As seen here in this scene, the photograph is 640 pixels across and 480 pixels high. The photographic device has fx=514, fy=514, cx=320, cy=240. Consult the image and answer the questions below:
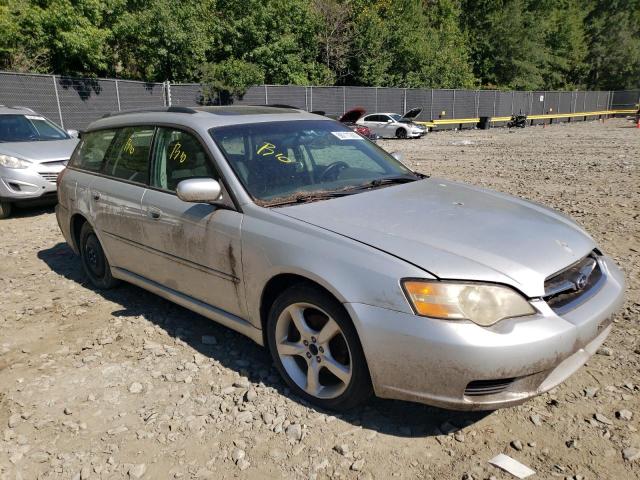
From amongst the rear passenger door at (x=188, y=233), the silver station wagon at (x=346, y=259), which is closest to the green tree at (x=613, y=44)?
the silver station wagon at (x=346, y=259)

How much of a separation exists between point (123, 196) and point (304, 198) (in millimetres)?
1644

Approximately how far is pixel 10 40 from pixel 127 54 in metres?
5.80

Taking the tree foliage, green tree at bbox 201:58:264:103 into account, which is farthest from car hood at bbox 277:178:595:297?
green tree at bbox 201:58:264:103

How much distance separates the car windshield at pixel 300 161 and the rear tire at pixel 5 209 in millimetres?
5922

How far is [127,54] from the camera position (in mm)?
23281

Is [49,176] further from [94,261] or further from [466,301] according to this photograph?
[466,301]

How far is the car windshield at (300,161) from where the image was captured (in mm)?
3271

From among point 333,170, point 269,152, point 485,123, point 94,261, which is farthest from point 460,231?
point 485,123

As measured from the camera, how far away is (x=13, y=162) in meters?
7.62

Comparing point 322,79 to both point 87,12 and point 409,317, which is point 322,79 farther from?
point 409,317

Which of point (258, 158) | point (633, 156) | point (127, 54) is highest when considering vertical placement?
point (127, 54)

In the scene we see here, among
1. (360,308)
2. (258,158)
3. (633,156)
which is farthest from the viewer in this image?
(633,156)

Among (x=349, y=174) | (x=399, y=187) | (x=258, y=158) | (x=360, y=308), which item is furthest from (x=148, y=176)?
(x=360, y=308)

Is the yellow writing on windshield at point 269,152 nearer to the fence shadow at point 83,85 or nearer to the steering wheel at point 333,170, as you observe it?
the steering wheel at point 333,170
